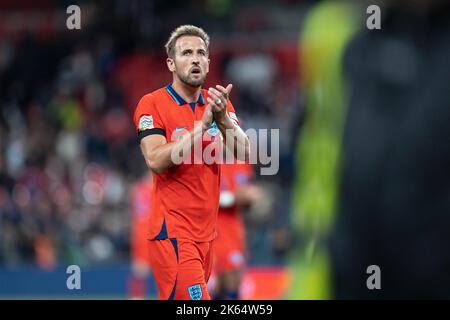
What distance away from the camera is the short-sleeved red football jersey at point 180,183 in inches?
195

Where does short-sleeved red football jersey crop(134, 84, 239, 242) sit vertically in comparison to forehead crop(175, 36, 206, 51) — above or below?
below

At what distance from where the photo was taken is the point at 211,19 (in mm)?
18844

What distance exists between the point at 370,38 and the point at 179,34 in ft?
12.0

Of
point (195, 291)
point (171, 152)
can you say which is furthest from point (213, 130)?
point (195, 291)

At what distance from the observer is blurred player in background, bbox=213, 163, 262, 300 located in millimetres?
8328

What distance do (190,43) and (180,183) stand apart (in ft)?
2.64

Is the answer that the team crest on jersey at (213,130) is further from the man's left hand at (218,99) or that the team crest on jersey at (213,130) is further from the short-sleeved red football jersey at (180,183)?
the man's left hand at (218,99)

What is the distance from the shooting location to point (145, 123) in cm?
501
